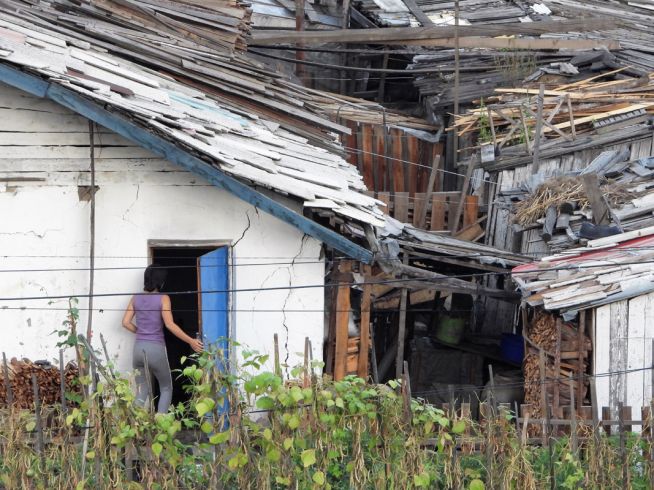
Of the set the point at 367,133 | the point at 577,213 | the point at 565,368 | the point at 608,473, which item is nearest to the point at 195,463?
the point at 608,473

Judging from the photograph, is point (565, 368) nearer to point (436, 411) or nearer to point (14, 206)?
point (436, 411)

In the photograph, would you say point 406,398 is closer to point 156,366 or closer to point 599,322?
point 156,366

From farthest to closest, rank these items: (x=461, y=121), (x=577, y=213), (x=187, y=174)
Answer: (x=461, y=121)
(x=577, y=213)
(x=187, y=174)

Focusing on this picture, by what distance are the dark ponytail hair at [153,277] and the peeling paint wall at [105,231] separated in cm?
28

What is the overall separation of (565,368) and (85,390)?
4956mm


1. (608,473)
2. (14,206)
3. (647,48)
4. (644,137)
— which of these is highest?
(647,48)

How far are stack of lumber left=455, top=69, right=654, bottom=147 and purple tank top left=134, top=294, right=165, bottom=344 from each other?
23.6 feet

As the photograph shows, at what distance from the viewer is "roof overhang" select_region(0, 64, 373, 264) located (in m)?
12.0

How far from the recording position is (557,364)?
13.9 meters

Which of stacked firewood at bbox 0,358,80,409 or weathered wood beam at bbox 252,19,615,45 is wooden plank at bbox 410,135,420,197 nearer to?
weathered wood beam at bbox 252,19,615,45

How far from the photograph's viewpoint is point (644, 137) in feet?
58.5

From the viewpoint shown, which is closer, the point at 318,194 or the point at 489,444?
the point at 489,444

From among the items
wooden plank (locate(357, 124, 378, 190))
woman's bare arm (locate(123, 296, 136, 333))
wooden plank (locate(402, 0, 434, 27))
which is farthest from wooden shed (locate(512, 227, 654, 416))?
wooden plank (locate(402, 0, 434, 27))

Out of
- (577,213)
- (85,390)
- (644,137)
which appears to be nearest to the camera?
(85,390)
